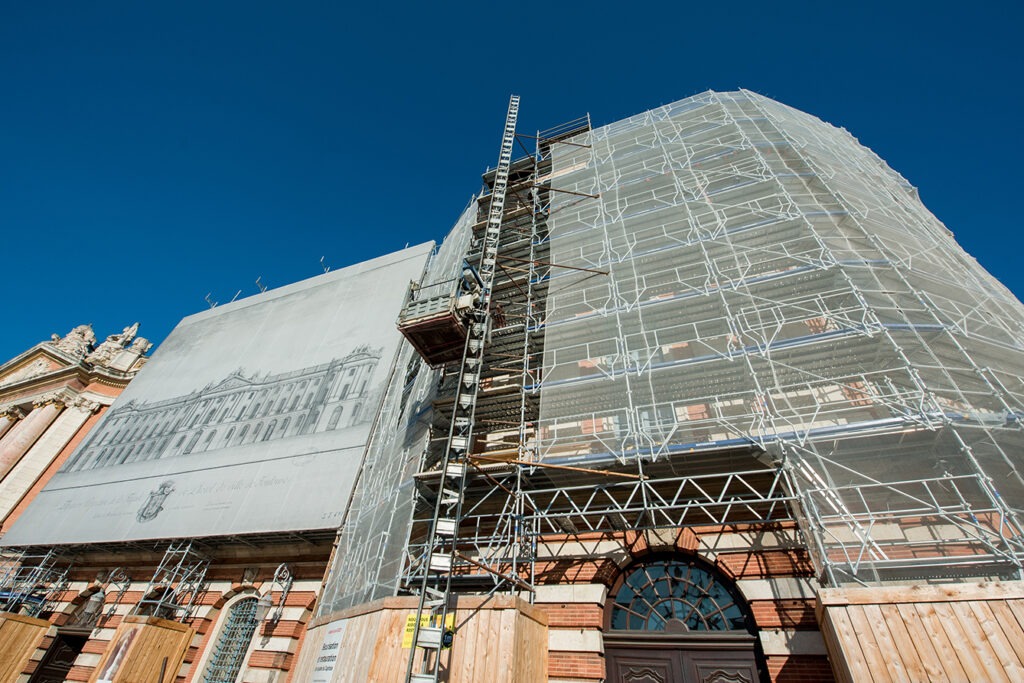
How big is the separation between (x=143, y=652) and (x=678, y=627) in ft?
42.4

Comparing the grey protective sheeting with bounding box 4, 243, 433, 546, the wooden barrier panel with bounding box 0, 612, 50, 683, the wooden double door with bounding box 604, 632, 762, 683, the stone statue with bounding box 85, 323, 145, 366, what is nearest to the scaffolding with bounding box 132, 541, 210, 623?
the grey protective sheeting with bounding box 4, 243, 433, 546

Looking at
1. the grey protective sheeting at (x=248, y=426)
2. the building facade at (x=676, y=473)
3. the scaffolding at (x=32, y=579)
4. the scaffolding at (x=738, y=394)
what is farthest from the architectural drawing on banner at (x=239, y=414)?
the scaffolding at (x=32, y=579)

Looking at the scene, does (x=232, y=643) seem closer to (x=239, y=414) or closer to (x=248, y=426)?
(x=248, y=426)

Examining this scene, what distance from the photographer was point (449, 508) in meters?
9.27

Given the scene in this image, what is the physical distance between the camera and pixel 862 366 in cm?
876

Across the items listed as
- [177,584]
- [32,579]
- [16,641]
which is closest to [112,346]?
[32,579]

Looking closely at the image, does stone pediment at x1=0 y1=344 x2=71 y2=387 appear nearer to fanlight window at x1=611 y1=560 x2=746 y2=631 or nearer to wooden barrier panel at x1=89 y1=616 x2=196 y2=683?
wooden barrier panel at x1=89 y1=616 x2=196 y2=683

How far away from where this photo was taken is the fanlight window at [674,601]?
27.9ft

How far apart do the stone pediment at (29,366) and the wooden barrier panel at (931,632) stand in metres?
41.6

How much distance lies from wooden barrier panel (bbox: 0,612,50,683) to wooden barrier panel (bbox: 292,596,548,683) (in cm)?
1364

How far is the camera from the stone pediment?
32.9 meters

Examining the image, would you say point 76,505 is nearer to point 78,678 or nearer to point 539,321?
point 78,678

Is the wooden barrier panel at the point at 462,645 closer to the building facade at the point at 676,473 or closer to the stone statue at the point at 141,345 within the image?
the building facade at the point at 676,473

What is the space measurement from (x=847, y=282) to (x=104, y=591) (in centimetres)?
2339
